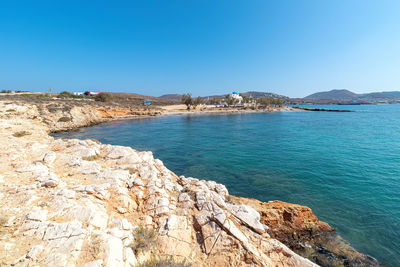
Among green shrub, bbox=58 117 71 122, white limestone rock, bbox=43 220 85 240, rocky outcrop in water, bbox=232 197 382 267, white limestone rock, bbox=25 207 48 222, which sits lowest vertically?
rocky outcrop in water, bbox=232 197 382 267

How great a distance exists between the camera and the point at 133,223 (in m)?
5.39

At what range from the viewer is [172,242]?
4898 mm

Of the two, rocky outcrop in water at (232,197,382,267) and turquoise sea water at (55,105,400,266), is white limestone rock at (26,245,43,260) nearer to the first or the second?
rocky outcrop in water at (232,197,382,267)

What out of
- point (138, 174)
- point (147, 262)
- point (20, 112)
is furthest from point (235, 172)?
point (20, 112)

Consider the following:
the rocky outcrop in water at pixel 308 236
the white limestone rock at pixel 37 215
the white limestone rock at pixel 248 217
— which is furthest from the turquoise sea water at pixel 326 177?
the white limestone rock at pixel 37 215

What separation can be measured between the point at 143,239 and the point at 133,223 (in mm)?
945

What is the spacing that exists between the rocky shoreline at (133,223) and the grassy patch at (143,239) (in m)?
0.03

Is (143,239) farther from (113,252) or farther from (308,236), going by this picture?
(308,236)

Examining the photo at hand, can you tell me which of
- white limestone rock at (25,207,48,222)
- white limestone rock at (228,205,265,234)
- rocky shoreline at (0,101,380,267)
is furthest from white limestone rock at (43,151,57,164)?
white limestone rock at (228,205,265,234)

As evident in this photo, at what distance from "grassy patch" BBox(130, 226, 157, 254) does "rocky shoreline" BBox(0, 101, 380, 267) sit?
0.03 m

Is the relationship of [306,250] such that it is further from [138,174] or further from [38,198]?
[38,198]

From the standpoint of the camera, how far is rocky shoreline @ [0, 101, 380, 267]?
161 inches

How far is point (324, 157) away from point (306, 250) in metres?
13.6

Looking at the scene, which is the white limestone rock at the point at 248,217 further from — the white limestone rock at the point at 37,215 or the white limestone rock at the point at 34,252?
the white limestone rock at the point at 37,215
